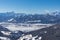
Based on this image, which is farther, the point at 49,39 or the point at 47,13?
the point at 47,13

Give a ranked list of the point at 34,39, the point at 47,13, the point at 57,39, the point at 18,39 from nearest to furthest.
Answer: the point at 57,39
the point at 34,39
the point at 18,39
the point at 47,13

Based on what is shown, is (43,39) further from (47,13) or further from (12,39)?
(47,13)

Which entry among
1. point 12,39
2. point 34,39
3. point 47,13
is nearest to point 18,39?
point 12,39

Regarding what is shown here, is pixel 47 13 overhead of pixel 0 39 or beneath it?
beneath

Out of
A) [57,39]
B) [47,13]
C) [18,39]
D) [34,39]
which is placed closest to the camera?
[57,39]

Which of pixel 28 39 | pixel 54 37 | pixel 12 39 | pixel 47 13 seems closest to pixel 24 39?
pixel 28 39

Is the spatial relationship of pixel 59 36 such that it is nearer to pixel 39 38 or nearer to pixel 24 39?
pixel 39 38

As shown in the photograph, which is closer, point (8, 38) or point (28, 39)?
point (28, 39)

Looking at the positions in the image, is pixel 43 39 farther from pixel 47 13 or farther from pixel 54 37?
pixel 47 13

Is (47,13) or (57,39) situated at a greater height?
(57,39)
